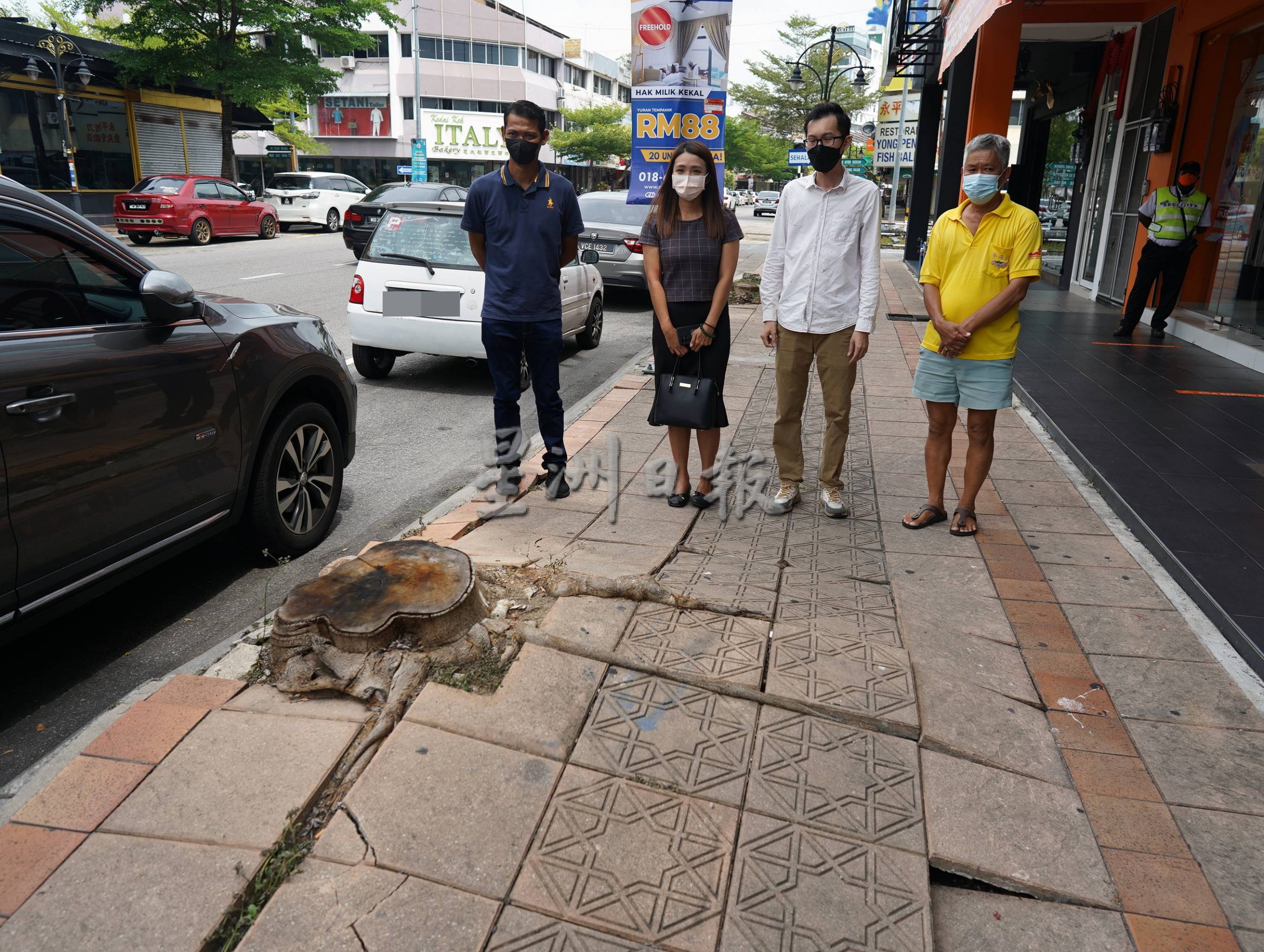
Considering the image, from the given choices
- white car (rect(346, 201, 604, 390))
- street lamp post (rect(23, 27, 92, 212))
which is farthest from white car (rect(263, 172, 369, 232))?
white car (rect(346, 201, 604, 390))

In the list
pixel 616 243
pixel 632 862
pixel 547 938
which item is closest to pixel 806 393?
pixel 632 862

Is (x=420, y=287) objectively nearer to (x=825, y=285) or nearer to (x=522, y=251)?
(x=522, y=251)

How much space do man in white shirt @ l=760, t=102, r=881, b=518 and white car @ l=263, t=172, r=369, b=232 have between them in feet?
83.4

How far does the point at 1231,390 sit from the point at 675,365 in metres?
5.54

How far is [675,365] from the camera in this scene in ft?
15.8

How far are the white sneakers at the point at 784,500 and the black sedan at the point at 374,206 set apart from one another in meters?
12.8

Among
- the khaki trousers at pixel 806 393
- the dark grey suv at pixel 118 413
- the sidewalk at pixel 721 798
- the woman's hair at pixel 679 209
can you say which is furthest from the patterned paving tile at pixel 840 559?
the dark grey suv at pixel 118 413

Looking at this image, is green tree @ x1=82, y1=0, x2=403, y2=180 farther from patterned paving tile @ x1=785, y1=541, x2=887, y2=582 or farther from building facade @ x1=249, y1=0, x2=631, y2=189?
patterned paving tile @ x1=785, y1=541, x2=887, y2=582

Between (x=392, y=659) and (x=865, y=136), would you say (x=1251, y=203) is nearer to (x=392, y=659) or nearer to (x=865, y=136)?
(x=392, y=659)

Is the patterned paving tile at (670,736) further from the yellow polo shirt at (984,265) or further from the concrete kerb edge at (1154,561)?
the yellow polo shirt at (984,265)

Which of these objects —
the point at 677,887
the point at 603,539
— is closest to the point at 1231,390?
the point at 603,539

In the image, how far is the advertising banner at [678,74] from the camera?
26.7 ft

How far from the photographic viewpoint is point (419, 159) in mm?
37281

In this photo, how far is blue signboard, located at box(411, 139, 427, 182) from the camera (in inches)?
1457
